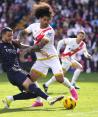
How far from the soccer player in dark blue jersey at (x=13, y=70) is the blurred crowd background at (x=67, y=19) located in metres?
16.7

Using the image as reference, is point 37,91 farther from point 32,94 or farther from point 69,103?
point 69,103

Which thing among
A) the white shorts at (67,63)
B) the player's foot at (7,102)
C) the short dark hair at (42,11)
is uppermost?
the short dark hair at (42,11)

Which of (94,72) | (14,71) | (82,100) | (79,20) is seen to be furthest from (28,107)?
(79,20)

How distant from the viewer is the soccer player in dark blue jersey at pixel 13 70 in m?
13.8

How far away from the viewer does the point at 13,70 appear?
14.0 m

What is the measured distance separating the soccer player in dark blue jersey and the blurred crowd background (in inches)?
657

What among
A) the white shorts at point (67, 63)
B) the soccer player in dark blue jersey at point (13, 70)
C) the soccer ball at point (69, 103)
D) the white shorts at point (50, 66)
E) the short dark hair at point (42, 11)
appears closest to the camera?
the soccer player in dark blue jersey at point (13, 70)

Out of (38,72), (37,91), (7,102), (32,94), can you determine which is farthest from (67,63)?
(37,91)

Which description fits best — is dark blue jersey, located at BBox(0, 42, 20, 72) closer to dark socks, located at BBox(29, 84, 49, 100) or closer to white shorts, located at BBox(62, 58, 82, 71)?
dark socks, located at BBox(29, 84, 49, 100)

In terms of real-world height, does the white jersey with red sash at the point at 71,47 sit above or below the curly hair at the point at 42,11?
below

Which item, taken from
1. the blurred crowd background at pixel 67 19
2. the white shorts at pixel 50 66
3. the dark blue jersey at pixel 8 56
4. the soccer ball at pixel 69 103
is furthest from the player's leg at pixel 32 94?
the blurred crowd background at pixel 67 19

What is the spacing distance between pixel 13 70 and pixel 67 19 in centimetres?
1965

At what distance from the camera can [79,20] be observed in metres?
32.9

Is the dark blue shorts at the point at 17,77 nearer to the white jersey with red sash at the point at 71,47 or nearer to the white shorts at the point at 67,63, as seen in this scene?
the white shorts at the point at 67,63
